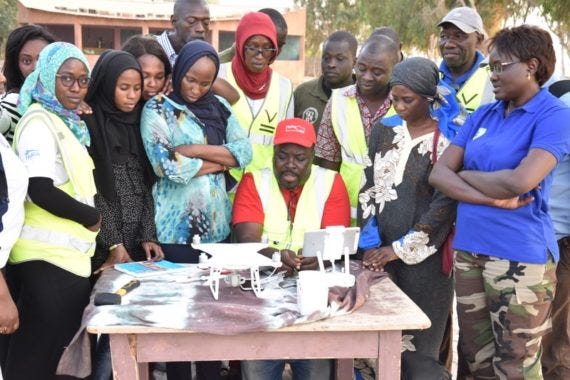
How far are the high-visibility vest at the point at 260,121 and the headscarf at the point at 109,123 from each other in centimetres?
91

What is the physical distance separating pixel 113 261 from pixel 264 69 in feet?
5.33

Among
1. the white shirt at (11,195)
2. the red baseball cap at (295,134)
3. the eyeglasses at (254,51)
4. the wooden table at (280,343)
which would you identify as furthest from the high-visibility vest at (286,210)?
the white shirt at (11,195)

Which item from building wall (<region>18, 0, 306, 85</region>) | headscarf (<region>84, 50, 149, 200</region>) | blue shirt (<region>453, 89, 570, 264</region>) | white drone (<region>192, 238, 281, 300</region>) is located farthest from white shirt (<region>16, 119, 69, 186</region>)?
building wall (<region>18, 0, 306, 85</region>)

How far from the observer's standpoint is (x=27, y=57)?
3693 mm

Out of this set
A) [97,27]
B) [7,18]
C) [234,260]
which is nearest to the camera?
[234,260]

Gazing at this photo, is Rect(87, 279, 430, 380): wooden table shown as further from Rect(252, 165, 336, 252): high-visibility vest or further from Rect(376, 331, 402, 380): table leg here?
Rect(252, 165, 336, 252): high-visibility vest

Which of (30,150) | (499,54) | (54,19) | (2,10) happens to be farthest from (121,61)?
(2,10)

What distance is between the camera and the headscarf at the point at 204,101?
11.1 feet

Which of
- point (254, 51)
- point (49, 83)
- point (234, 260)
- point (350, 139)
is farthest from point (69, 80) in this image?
point (350, 139)

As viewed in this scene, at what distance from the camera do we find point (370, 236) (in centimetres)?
336

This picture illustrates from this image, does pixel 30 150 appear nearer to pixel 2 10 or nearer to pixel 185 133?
pixel 185 133

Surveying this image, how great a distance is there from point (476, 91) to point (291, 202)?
146 centimetres

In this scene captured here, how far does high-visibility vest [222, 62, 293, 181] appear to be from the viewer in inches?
160

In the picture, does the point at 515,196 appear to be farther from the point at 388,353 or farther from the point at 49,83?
the point at 49,83
